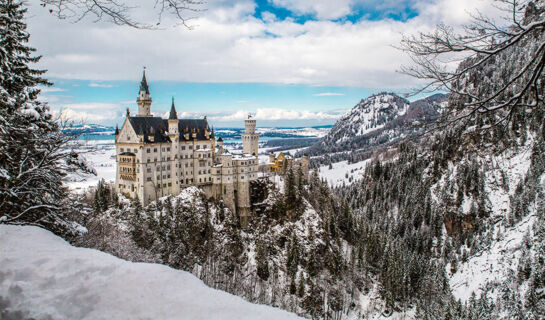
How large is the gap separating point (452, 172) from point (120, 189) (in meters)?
155

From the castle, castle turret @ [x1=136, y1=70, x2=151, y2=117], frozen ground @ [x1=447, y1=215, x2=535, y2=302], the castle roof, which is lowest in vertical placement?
frozen ground @ [x1=447, y1=215, x2=535, y2=302]

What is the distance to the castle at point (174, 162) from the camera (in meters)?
61.0

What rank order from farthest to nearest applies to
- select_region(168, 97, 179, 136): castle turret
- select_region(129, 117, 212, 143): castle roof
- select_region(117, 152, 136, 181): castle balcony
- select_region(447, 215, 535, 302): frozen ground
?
select_region(447, 215, 535, 302): frozen ground < select_region(168, 97, 179, 136): castle turret < select_region(129, 117, 212, 143): castle roof < select_region(117, 152, 136, 181): castle balcony

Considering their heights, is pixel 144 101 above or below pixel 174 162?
above

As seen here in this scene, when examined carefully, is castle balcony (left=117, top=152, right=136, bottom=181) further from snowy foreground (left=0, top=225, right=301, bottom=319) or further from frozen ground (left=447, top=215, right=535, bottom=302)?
frozen ground (left=447, top=215, right=535, bottom=302)

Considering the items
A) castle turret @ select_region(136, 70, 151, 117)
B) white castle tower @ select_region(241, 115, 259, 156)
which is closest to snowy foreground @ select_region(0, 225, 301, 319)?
castle turret @ select_region(136, 70, 151, 117)

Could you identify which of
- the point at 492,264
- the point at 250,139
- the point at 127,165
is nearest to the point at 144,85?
the point at 127,165

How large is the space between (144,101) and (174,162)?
49.2ft

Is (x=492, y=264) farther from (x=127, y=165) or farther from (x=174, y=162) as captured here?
(x=127, y=165)

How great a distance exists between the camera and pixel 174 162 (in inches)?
2571

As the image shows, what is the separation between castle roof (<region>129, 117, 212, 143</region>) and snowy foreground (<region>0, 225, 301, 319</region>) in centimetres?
5339

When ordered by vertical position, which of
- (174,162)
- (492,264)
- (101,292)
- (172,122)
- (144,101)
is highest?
(144,101)

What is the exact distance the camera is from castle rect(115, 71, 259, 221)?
200ft

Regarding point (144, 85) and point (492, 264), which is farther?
point (492, 264)
